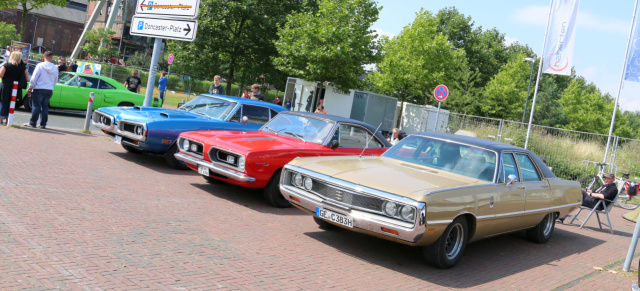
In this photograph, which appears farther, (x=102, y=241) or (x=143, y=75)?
(x=143, y=75)

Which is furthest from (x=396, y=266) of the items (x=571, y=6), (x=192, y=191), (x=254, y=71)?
(x=254, y=71)

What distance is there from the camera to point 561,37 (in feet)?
61.7

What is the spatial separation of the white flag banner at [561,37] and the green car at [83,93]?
1421cm

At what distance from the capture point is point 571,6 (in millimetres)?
18672

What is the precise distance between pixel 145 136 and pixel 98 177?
4.47ft

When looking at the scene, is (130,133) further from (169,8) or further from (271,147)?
(169,8)

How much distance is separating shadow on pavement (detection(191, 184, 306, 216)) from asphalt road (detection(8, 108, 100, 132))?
6603 millimetres

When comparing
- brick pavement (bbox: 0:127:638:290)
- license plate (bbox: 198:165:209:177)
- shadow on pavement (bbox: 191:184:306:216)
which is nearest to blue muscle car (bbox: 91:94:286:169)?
brick pavement (bbox: 0:127:638:290)

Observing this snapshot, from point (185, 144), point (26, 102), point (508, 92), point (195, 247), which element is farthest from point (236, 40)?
point (508, 92)

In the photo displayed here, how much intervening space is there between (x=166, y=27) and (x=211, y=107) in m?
3.71

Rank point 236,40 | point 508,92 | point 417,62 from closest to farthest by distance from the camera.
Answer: point 236,40 < point 417,62 < point 508,92

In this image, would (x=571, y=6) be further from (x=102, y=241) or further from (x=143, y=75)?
(x=143, y=75)

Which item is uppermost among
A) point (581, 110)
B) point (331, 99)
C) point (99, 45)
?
point (581, 110)

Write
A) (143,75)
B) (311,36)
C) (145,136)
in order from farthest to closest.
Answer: (143,75)
(311,36)
(145,136)
